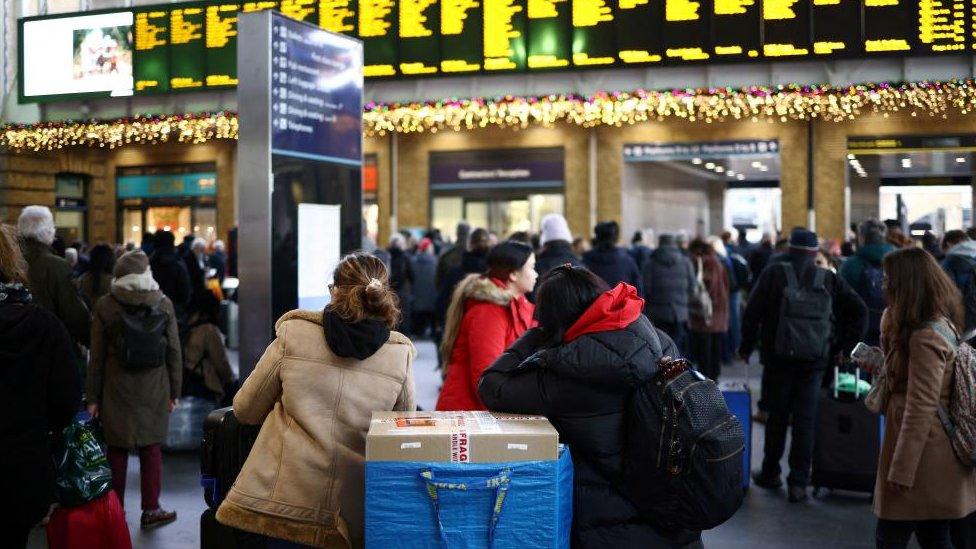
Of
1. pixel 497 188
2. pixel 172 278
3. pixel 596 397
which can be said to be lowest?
pixel 596 397

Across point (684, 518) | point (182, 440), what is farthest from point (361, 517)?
point (182, 440)

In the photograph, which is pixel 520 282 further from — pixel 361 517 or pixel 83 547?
pixel 83 547

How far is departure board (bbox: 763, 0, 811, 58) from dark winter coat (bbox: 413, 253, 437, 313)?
20.1 feet

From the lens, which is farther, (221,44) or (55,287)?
(221,44)

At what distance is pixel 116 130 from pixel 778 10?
13.5 meters

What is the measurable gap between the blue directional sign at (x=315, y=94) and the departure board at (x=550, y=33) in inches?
264

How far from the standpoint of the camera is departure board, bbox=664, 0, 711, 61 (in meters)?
13.1

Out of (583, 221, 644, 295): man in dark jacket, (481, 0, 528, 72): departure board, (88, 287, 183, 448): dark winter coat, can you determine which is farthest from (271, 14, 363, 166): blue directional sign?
(481, 0, 528, 72): departure board

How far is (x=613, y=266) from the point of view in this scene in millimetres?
9688

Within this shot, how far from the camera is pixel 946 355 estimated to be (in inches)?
171

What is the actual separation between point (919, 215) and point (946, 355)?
1848 cm

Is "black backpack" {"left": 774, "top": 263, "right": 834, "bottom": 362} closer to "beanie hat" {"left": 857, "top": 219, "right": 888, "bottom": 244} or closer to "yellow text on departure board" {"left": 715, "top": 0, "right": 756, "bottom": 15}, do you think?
"beanie hat" {"left": 857, "top": 219, "right": 888, "bottom": 244}

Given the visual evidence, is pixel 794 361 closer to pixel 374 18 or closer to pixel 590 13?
pixel 590 13

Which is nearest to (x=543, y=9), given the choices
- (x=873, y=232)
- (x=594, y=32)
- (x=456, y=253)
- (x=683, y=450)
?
(x=594, y=32)
